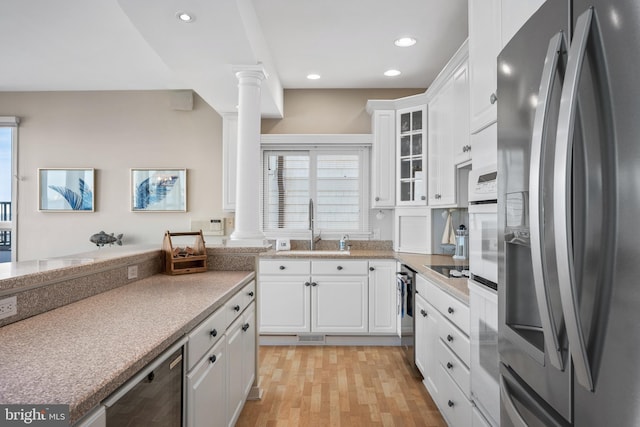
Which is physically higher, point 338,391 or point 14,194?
point 14,194

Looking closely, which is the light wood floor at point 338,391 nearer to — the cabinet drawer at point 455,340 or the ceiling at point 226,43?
the cabinet drawer at point 455,340

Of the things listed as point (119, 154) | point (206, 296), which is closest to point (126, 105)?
point (119, 154)

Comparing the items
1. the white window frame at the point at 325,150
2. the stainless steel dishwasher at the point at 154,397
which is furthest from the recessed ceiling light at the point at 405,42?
the stainless steel dishwasher at the point at 154,397

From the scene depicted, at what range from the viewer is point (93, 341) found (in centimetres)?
107

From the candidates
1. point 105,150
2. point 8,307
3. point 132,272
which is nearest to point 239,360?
point 132,272

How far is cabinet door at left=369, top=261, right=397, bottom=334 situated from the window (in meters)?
0.69

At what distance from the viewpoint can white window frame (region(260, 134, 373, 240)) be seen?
13.3ft

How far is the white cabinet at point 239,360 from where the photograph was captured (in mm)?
1876

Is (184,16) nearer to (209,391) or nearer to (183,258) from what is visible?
(183,258)

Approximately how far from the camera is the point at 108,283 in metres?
1.81

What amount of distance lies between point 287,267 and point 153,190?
1.93 metres

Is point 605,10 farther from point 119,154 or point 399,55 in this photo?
point 119,154

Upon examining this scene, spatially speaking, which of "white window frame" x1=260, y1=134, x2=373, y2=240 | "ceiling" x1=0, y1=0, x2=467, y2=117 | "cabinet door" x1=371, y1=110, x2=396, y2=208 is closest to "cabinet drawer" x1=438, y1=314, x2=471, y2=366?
"cabinet door" x1=371, y1=110, x2=396, y2=208

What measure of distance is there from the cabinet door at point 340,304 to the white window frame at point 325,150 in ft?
2.36
